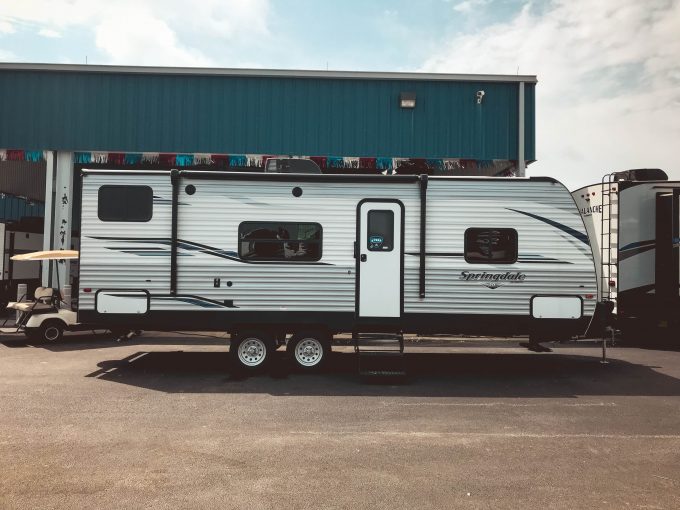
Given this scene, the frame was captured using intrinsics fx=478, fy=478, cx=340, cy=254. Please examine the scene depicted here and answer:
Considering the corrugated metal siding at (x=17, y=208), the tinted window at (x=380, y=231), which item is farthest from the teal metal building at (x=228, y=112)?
the corrugated metal siding at (x=17, y=208)

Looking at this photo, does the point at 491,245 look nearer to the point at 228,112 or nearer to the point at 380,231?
the point at 380,231

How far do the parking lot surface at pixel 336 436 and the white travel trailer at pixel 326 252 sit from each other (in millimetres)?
1161

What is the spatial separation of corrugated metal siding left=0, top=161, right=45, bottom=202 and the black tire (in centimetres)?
1235

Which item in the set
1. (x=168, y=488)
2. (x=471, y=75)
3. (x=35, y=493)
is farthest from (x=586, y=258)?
(x=471, y=75)

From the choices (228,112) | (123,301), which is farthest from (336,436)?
(228,112)

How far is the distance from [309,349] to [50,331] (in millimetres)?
7263

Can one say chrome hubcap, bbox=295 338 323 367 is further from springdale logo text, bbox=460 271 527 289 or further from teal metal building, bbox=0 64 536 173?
teal metal building, bbox=0 64 536 173

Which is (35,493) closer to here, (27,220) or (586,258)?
(586,258)

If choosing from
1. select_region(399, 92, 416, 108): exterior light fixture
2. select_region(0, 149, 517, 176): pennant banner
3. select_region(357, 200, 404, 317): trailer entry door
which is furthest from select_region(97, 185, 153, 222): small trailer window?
select_region(399, 92, 416, 108): exterior light fixture

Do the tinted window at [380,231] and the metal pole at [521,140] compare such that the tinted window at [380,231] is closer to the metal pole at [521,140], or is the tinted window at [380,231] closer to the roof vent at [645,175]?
the roof vent at [645,175]

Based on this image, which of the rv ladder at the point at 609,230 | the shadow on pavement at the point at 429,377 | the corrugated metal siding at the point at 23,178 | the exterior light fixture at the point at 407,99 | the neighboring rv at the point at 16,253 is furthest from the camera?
the corrugated metal siding at the point at 23,178

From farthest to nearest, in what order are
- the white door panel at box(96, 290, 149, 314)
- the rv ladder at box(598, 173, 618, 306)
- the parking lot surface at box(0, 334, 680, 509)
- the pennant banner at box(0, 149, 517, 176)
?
the pennant banner at box(0, 149, 517, 176) < the rv ladder at box(598, 173, 618, 306) < the white door panel at box(96, 290, 149, 314) < the parking lot surface at box(0, 334, 680, 509)

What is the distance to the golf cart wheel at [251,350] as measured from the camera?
8.88 metres

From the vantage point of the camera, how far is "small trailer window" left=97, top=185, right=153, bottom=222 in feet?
28.6
